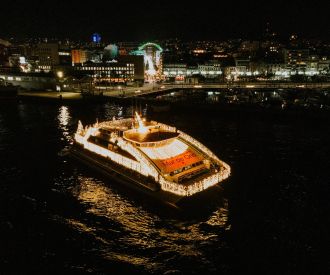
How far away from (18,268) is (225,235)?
12315 mm

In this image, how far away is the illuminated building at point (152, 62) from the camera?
15762 centimetres

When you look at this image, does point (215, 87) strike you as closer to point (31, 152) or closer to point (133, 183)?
point (31, 152)

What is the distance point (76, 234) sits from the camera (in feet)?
71.4

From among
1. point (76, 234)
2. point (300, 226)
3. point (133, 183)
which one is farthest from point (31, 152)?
point (300, 226)

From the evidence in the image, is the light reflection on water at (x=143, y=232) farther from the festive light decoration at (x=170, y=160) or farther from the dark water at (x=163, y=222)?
the festive light decoration at (x=170, y=160)

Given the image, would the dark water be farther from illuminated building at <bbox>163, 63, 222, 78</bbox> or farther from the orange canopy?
illuminated building at <bbox>163, 63, 222, 78</bbox>

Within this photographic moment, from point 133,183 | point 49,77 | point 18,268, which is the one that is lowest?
point 18,268

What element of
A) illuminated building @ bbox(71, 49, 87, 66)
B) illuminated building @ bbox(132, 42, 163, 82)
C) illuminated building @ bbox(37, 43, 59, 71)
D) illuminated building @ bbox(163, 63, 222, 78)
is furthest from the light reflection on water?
illuminated building @ bbox(37, 43, 59, 71)

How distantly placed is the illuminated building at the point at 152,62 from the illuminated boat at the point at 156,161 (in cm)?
12465

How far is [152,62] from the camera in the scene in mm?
159750

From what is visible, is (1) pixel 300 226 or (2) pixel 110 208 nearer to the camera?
(1) pixel 300 226

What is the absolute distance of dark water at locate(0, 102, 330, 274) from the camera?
19078 millimetres

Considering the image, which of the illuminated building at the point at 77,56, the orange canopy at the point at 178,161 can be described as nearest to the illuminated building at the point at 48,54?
the illuminated building at the point at 77,56

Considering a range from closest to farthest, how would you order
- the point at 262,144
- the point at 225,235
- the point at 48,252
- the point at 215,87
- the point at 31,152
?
the point at 48,252
the point at 225,235
the point at 31,152
the point at 262,144
the point at 215,87
